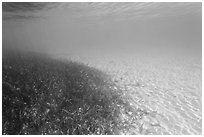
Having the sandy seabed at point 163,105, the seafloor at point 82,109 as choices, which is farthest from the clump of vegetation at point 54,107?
the sandy seabed at point 163,105

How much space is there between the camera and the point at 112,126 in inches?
231

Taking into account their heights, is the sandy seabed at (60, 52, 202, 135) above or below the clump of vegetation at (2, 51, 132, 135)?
below

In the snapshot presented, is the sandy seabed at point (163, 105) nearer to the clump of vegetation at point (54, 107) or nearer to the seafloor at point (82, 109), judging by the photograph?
the seafloor at point (82, 109)

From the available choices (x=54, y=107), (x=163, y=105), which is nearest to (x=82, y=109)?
(x=54, y=107)

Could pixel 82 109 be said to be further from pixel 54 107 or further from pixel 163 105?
pixel 163 105

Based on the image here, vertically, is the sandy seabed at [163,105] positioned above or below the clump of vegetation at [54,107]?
below

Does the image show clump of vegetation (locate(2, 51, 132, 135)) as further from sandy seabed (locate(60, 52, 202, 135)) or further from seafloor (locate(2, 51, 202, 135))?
sandy seabed (locate(60, 52, 202, 135))

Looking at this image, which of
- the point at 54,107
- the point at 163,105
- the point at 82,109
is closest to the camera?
the point at 54,107

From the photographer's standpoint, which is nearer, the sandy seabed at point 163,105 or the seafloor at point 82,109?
the seafloor at point 82,109

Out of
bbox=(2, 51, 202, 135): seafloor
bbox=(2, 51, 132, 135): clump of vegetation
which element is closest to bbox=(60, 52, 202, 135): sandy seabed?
bbox=(2, 51, 202, 135): seafloor

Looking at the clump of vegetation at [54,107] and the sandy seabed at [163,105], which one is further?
the sandy seabed at [163,105]

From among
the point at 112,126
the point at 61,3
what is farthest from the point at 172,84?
the point at 61,3

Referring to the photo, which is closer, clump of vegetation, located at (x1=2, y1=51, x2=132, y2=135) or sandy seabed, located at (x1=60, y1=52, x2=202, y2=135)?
clump of vegetation, located at (x1=2, y1=51, x2=132, y2=135)

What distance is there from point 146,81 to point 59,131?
818 cm
